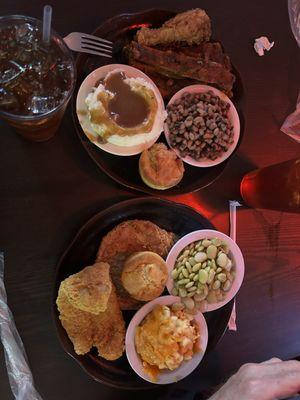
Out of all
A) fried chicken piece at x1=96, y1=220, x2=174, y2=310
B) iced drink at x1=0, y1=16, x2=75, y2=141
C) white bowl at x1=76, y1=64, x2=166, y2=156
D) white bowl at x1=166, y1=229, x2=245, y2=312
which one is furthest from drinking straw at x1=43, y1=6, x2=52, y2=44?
white bowl at x1=166, y1=229, x2=245, y2=312

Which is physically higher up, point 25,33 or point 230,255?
point 25,33

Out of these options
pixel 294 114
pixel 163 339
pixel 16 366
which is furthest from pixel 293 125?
pixel 16 366

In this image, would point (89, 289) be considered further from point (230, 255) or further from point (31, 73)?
point (31, 73)

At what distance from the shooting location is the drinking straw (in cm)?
142

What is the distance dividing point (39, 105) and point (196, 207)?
764 mm

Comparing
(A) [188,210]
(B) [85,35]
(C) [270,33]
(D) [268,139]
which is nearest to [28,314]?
(A) [188,210]

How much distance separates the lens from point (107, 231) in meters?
1.83

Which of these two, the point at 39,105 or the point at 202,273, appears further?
the point at 202,273

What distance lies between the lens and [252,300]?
1.99m

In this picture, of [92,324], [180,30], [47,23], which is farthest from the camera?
[180,30]

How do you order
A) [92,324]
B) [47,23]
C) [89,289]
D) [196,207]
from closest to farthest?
[47,23]
[89,289]
[92,324]
[196,207]

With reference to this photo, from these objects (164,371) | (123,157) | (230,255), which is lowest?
(164,371)

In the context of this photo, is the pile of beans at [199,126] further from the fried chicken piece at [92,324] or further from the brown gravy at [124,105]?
the fried chicken piece at [92,324]

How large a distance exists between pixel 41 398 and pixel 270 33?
5.65ft
